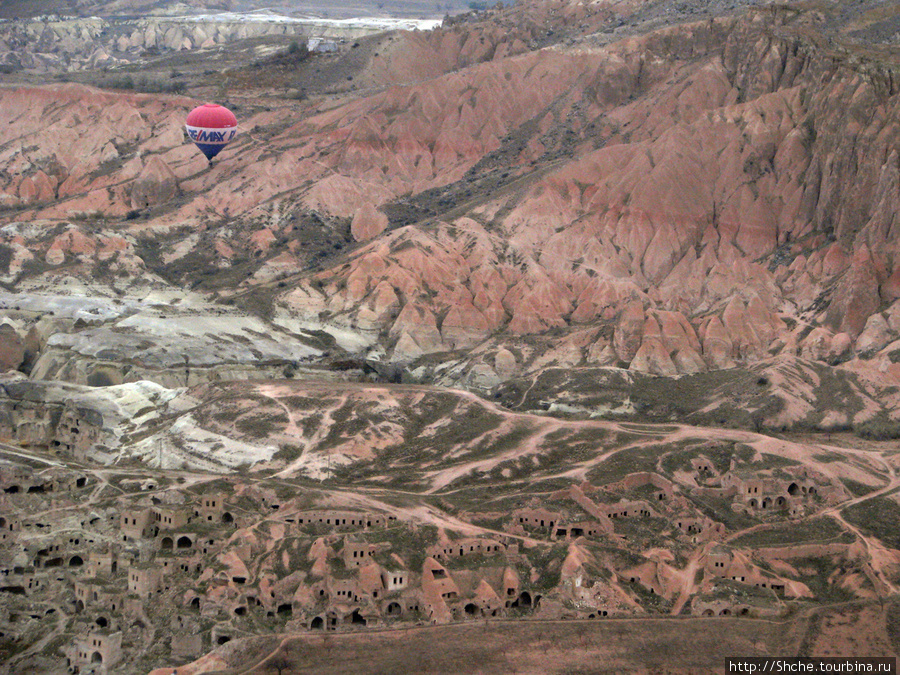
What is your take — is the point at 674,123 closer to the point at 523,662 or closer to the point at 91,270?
the point at 91,270

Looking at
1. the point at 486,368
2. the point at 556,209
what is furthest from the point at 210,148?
the point at 486,368

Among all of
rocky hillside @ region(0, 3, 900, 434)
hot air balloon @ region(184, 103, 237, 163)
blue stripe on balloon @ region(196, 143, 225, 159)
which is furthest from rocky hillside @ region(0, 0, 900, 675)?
A: hot air balloon @ region(184, 103, 237, 163)

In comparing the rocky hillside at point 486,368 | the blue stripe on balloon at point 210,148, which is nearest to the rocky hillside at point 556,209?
the rocky hillside at point 486,368

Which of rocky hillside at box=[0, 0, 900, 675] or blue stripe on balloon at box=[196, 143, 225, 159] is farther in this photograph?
blue stripe on balloon at box=[196, 143, 225, 159]

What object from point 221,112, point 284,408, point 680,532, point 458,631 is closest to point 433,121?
point 221,112

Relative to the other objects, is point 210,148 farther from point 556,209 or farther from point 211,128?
point 556,209

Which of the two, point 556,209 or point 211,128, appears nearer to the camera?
point 556,209

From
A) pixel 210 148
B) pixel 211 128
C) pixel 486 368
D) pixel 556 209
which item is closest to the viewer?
pixel 486 368

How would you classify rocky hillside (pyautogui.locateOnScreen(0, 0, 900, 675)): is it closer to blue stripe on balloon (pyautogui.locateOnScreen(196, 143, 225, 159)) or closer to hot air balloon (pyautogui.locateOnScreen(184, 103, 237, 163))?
blue stripe on balloon (pyautogui.locateOnScreen(196, 143, 225, 159))

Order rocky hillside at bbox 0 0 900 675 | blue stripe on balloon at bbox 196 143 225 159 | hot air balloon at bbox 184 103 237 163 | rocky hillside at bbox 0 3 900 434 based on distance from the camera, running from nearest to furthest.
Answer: rocky hillside at bbox 0 0 900 675
rocky hillside at bbox 0 3 900 434
hot air balloon at bbox 184 103 237 163
blue stripe on balloon at bbox 196 143 225 159
